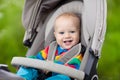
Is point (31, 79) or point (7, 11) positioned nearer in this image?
point (31, 79)

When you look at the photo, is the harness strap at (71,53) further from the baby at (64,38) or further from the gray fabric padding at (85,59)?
the gray fabric padding at (85,59)

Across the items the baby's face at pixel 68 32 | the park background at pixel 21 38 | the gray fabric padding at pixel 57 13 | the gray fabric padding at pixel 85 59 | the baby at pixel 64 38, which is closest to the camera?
the gray fabric padding at pixel 85 59

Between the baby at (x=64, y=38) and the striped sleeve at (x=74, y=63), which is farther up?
the baby at (x=64, y=38)

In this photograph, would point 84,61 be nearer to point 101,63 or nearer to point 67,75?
point 67,75

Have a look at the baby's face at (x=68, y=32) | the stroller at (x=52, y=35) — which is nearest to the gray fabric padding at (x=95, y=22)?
the stroller at (x=52, y=35)

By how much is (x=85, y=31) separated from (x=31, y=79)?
511 mm

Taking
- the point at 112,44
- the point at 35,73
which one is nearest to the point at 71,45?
the point at 35,73

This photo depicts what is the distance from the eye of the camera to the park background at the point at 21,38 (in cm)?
661

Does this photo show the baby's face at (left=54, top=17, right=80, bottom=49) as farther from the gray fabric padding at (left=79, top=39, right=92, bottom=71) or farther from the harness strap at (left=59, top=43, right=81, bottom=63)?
the gray fabric padding at (left=79, top=39, right=92, bottom=71)

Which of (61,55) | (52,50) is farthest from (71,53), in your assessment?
(52,50)

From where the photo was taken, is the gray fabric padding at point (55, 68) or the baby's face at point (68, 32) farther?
the baby's face at point (68, 32)

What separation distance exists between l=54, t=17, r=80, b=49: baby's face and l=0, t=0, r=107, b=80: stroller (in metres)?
0.05

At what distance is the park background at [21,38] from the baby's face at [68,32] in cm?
268

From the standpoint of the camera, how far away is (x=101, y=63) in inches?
262
